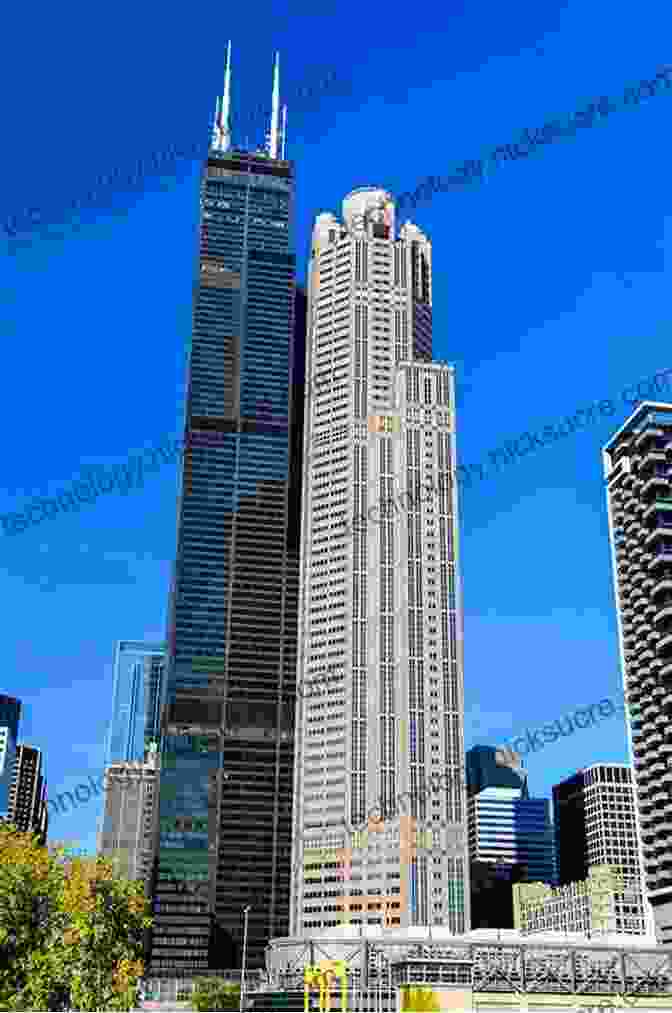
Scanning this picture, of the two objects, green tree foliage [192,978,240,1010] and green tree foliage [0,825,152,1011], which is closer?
green tree foliage [0,825,152,1011]

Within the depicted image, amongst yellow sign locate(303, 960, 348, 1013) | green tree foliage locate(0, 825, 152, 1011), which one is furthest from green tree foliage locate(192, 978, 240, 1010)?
yellow sign locate(303, 960, 348, 1013)

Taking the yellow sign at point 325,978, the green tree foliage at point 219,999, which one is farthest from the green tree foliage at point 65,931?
the green tree foliage at point 219,999

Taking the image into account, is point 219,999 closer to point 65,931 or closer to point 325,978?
point 65,931

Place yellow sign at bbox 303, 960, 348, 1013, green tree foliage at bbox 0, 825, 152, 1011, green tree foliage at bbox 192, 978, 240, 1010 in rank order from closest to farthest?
1. yellow sign at bbox 303, 960, 348, 1013
2. green tree foliage at bbox 0, 825, 152, 1011
3. green tree foliage at bbox 192, 978, 240, 1010

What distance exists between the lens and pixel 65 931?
Answer: 8056 centimetres

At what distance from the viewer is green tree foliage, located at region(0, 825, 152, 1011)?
7706 cm

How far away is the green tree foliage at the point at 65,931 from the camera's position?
3034 inches

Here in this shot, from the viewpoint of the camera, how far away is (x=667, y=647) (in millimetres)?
199375

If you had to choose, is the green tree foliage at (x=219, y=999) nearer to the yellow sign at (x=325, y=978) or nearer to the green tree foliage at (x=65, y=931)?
the green tree foliage at (x=65, y=931)

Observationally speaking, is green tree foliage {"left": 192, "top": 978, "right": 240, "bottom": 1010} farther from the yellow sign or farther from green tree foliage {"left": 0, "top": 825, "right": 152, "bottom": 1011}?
the yellow sign

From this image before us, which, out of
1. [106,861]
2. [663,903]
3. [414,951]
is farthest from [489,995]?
[663,903]

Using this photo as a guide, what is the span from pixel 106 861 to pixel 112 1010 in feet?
38.9

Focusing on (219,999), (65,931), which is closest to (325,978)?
(65,931)

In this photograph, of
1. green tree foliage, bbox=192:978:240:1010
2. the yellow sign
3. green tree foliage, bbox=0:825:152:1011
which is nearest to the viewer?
the yellow sign
